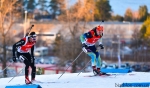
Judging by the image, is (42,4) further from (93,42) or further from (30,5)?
(93,42)

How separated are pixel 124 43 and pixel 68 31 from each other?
77.6 feet

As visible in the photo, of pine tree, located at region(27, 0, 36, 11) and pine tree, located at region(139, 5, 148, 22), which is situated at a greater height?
pine tree, located at region(27, 0, 36, 11)

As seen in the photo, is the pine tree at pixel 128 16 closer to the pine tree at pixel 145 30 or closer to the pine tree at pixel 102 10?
the pine tree at pixel 102 10

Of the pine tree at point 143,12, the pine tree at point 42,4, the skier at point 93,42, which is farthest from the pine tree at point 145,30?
the skier at point 93,42

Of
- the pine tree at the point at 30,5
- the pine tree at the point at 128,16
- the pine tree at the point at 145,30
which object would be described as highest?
the pine tree at the point at 30,5

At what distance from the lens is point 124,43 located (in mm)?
69375

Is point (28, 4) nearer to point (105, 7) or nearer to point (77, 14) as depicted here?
point (105, 7)

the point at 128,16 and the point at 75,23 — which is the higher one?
the point at 75,23

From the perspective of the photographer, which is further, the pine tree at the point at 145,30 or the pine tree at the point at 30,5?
the pine tree at the point at 30,5

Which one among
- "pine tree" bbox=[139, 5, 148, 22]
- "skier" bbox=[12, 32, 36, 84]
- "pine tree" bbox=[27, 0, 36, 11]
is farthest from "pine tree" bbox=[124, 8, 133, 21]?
"skier" bbox=[12, 32, 36, 84]

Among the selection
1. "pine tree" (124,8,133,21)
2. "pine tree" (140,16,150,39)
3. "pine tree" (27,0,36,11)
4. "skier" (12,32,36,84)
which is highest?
"pine tree" (27,0,36,11)

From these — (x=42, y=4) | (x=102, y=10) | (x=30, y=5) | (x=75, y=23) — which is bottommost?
(x=75, y=23)

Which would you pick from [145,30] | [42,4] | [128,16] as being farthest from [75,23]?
[42,4]

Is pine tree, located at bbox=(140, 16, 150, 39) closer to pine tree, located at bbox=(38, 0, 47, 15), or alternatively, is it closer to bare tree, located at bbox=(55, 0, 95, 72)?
bare tree, located at bbox=(55, 0, 95, 72)
